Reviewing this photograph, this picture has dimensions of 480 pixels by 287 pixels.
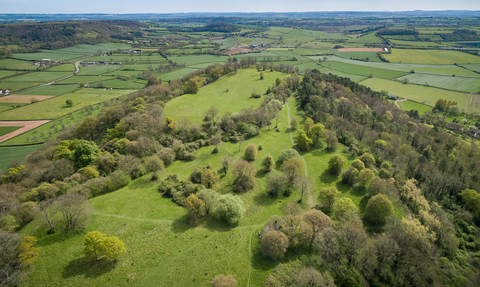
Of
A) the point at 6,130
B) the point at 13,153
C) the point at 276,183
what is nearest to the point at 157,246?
the point at 276,183

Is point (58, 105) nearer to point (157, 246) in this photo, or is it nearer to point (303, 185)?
point (157, 246)

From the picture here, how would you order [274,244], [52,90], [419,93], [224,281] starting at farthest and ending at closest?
1. [419,93]
2. [52,90]
3. [274,244]
4. [224,281]

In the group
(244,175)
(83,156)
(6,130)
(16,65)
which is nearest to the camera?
(244,175)


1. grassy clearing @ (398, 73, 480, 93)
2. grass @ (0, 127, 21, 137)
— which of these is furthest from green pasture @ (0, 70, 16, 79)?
grassy clearing @ (398, 73, 480, 93)

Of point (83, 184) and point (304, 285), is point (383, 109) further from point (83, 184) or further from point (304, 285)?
point (83, 184)

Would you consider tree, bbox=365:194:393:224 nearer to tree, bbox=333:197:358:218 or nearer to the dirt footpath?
tree, bbox=333:197:358:218
